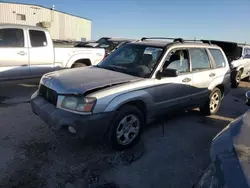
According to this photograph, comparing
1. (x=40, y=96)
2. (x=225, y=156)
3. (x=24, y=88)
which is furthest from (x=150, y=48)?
(x=24, y=88)

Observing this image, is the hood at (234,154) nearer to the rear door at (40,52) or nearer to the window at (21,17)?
the rear door at (40,52)

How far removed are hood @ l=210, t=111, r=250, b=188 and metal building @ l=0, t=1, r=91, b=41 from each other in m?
25.8

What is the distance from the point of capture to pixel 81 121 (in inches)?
123

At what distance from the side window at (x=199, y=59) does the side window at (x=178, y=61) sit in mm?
203

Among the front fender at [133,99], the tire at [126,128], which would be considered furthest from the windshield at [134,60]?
the tire at [126,128]

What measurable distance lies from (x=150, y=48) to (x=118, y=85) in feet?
4.40

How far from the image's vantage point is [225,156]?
5.75 ft

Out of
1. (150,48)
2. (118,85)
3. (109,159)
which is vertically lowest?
(109,159)

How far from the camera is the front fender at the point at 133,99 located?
332 centimetres

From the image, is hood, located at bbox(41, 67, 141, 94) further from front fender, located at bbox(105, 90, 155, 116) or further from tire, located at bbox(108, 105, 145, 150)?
tire, located at bbox(108, 105, 145, 150)

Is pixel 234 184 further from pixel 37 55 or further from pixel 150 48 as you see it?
pixel 37 55

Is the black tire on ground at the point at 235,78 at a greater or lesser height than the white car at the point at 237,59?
lesser

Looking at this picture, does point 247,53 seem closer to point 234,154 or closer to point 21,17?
point 234,154

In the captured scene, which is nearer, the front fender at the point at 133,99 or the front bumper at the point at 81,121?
the front bumper at the point at 81,121
